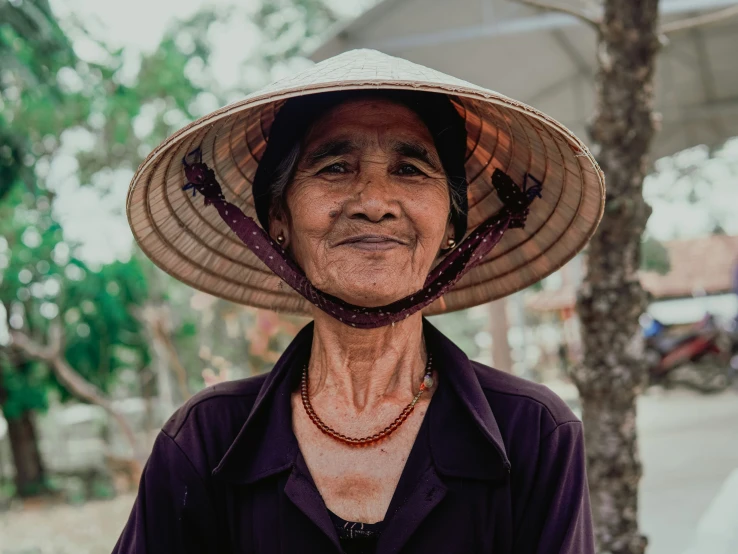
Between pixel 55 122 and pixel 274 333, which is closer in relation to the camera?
pixel 274 333

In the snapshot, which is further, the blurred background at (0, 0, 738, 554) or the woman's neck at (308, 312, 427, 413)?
the blurred background at (0, 0, 738, 554)

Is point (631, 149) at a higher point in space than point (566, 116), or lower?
lower

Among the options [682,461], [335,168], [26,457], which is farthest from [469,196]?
[26,457]

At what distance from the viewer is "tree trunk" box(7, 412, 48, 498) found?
11.2 meters

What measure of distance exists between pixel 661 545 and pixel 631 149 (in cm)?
276

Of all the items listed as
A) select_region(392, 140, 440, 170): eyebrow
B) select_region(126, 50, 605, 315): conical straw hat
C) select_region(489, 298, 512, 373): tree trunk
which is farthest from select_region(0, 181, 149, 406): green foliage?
select_region(392, 140, 440, 170): eyebrow

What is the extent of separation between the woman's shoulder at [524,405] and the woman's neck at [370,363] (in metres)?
0.19

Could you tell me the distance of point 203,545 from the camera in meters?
1.72

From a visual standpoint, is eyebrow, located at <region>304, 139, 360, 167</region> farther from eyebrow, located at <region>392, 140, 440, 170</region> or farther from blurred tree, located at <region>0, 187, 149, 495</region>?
blurred tree, located at <region>0, 187, 149, 495</region>

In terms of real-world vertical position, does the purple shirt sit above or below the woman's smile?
below

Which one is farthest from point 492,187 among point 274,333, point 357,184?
point 274,333

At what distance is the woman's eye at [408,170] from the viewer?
5.76 feet

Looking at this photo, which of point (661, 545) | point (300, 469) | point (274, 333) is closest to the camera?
point (300, 469)

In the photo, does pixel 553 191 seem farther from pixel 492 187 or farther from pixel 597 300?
pixel 597 300
